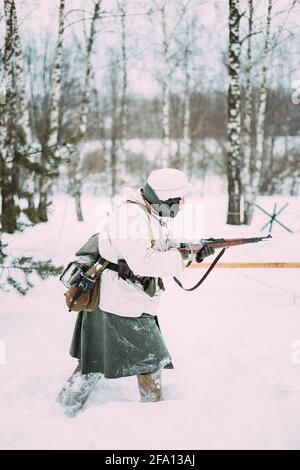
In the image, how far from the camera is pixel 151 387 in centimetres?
309

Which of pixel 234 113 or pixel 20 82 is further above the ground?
pixel 20 82

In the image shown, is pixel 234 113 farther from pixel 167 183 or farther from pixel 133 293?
pixel 133 293

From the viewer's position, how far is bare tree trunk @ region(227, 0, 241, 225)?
9.88 m

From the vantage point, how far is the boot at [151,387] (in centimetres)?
309

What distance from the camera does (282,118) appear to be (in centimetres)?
2767

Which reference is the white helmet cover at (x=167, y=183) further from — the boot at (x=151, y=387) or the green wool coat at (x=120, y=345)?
the boot at (x=151, y=387)

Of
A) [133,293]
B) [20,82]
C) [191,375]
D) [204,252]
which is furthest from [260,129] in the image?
[133,293]

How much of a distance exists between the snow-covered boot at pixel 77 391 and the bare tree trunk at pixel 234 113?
869 centimetres

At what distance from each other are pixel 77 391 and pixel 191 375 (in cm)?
112

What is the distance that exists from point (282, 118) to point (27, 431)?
28.1m

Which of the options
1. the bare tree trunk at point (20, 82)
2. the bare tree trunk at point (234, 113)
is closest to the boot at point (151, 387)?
the bare tree trunk at point (20, 82)

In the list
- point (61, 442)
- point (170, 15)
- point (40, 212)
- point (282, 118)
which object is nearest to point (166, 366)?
point (61, 442)

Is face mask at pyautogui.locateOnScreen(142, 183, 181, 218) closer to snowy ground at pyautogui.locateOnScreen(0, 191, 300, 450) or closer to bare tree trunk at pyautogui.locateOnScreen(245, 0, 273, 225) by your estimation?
snowy ground at pyautogui.locateOnScreen(0, 191, 300, 450)
